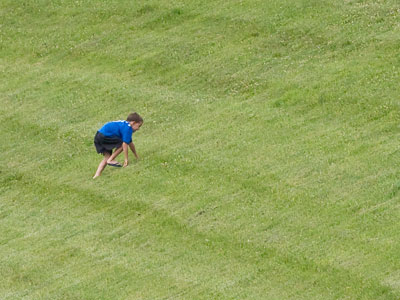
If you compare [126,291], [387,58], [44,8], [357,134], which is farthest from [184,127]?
[44,8]

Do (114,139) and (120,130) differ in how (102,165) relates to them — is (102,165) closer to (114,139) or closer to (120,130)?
(114,139)

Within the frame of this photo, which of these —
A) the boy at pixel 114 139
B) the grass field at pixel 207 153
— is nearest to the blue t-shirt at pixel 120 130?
the boy at pixel 114 139

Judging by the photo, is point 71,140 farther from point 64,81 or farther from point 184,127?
point 64,81

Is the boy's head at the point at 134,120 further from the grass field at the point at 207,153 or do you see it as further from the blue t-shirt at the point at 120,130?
the grass field at the point at 207,153

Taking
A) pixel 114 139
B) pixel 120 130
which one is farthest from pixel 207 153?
pixel 114 139

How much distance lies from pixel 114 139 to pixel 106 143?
10.6 inches

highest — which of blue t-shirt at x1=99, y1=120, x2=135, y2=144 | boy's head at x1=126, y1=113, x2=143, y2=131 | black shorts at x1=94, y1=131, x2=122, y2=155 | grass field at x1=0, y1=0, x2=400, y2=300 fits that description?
boy's head at x1=126, y1=113, x2=143, y2=131

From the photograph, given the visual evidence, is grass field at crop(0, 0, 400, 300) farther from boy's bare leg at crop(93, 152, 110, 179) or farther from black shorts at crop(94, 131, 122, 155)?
black shorts at crop(94, 131, 122, 155)

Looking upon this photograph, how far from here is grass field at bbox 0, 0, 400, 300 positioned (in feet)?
59.6

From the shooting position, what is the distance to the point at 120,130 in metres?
23.4

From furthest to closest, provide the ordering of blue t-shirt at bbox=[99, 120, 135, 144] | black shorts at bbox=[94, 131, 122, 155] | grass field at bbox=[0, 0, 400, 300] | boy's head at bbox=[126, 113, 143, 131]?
black shorts at bbox=[94, 131, 122, 155] → boy's head at bbox=[126, 113, 143, 131] → blue t-shirt at bbox=[99, 120, 135, 144] → grass field at bbox=[0, 0, 400, 300]

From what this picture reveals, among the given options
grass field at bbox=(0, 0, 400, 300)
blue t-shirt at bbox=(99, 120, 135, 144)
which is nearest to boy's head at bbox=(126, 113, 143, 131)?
blue t-shirt at bbox=(99, 120, 135, 144)

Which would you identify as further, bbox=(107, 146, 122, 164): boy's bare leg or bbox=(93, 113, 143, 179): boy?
bbox=(107, 146, 122, 164): boy's bare leg

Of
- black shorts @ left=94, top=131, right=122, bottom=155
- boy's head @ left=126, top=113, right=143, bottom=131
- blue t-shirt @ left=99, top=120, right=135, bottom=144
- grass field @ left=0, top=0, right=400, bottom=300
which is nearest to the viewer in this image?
grass field @ left=0, top=0, right=400, bottom=300
